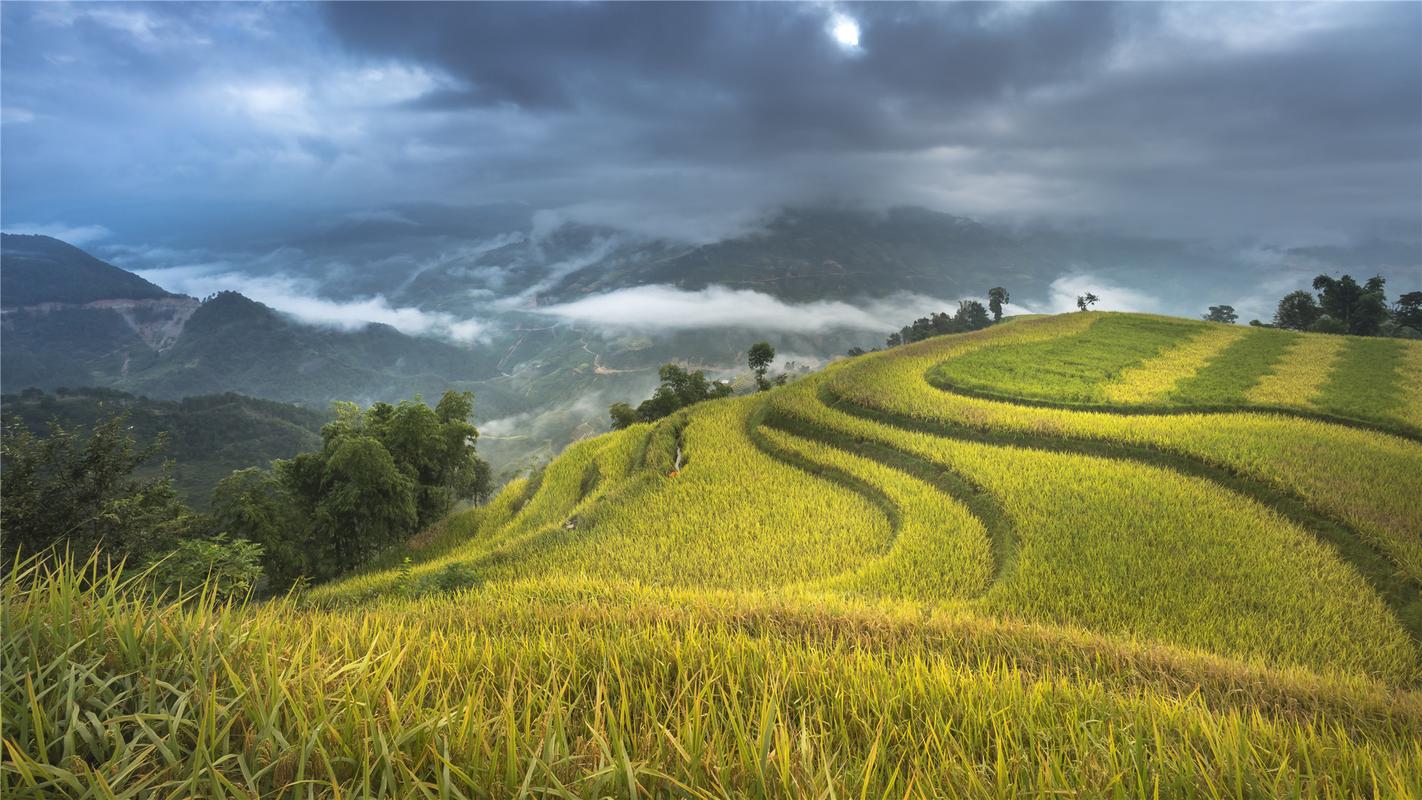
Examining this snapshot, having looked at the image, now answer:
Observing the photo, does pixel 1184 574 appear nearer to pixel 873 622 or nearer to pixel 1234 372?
pixel 873 622

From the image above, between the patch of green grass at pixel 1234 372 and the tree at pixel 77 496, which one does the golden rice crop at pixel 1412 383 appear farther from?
the tree at pixel 77 496

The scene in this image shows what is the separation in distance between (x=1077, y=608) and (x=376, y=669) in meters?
8.48

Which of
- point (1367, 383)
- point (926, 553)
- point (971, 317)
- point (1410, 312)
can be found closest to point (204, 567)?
point (926, 553)

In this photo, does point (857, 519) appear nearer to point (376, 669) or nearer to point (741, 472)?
point (741, 472)

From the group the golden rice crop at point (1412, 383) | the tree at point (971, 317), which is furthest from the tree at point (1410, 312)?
the tree at point (971, 317)

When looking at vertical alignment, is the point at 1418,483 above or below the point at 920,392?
below

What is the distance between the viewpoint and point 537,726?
1993mm

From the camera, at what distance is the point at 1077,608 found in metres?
7.72

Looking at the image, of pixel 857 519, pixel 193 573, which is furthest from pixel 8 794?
pixel 193 573

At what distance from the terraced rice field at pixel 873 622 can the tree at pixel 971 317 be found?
37.4 meters

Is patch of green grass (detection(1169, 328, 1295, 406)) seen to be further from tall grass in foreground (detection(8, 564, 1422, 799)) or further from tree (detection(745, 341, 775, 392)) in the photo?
tree (detection(745, 341, 775, 392))

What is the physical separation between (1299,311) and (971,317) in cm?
2512

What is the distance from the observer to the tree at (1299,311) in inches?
1538

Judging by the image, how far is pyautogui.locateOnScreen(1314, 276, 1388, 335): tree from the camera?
1351 inches
